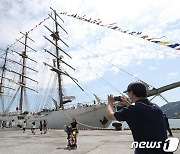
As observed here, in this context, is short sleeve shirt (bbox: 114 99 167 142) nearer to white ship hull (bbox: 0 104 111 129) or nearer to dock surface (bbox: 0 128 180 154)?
dock surface (bbox: 0 128 180 154)

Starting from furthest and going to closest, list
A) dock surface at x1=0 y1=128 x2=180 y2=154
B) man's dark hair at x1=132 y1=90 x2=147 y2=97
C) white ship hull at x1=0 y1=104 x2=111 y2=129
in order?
white ship hull at x1=0 y1=104 x2=111 y2=129 → dock surface at x1=0 y1=128 x2=180 y2=154 → man's dark hair at x1=132 y1=90 x2=147 y2=97

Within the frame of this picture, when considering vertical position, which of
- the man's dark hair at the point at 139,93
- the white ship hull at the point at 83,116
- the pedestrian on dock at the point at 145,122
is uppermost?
the white ship hull at the point at 83,116

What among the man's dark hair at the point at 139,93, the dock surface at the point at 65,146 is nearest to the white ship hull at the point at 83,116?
the dock surface at the point at 65,146

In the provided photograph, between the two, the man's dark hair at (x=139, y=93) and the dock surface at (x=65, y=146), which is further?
the dock surface at (x=65, y=146)

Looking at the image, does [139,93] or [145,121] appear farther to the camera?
[139,93]

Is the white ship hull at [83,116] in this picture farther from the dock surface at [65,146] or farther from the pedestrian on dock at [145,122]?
the pedestrian on dock at [145,122]

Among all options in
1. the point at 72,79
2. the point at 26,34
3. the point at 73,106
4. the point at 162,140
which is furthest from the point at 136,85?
the point at 26,34

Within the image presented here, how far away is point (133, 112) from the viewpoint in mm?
2770

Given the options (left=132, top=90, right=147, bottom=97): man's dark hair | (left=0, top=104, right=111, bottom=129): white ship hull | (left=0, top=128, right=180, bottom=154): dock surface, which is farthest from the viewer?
(left=0, top=104, right=111, bottom=129): white ship hull

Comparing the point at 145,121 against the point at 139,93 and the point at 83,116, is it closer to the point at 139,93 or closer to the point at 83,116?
the point at 139,93

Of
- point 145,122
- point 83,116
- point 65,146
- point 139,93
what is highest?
point 83,116

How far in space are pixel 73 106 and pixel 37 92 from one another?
82.8ft

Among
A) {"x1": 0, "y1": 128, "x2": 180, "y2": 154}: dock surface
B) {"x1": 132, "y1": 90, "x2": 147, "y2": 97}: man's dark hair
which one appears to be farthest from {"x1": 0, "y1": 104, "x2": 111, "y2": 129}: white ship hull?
{"x1": 132, "y1": 90, "x2": 147, "y2": 97}: man's dark hair

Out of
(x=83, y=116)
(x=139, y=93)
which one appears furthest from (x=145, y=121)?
(x=83, y=116)
